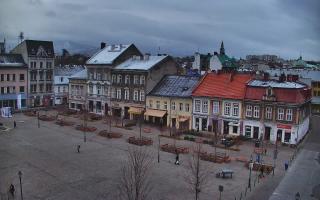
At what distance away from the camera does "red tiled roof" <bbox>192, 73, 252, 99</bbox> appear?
183 ft

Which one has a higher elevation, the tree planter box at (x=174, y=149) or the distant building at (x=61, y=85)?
the distant building at (x=61, y=85)

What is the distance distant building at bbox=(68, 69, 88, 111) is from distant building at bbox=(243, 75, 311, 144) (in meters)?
35.3

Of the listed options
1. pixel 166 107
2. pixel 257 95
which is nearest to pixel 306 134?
pixel 257 95

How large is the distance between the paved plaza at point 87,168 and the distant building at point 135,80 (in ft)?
39.5

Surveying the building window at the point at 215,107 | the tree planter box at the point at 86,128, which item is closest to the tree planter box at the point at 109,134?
the tree planter box at the point at 86,128

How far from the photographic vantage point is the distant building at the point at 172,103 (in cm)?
6006

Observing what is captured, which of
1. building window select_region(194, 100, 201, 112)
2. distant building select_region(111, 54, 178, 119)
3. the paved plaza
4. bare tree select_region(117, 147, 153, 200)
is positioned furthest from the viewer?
distant building select_region(111, 54, 178, 119)

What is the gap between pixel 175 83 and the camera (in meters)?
64.8

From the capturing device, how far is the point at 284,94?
169 ft

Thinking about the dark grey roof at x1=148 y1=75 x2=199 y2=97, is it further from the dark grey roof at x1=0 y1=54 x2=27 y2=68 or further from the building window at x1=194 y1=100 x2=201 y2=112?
the dark grey roof at x1=0 y1=54 x2=27 y2=68

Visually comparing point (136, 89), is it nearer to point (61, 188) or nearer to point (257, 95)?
point (257, 95)

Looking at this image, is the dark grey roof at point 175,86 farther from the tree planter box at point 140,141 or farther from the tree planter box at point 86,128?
the tree planter box at point 140,141

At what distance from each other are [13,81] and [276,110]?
169 ft

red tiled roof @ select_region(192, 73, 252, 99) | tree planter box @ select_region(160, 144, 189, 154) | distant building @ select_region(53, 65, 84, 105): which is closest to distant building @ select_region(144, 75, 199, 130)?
red tiled roof @ select_region(192, 73, 252, 99)
